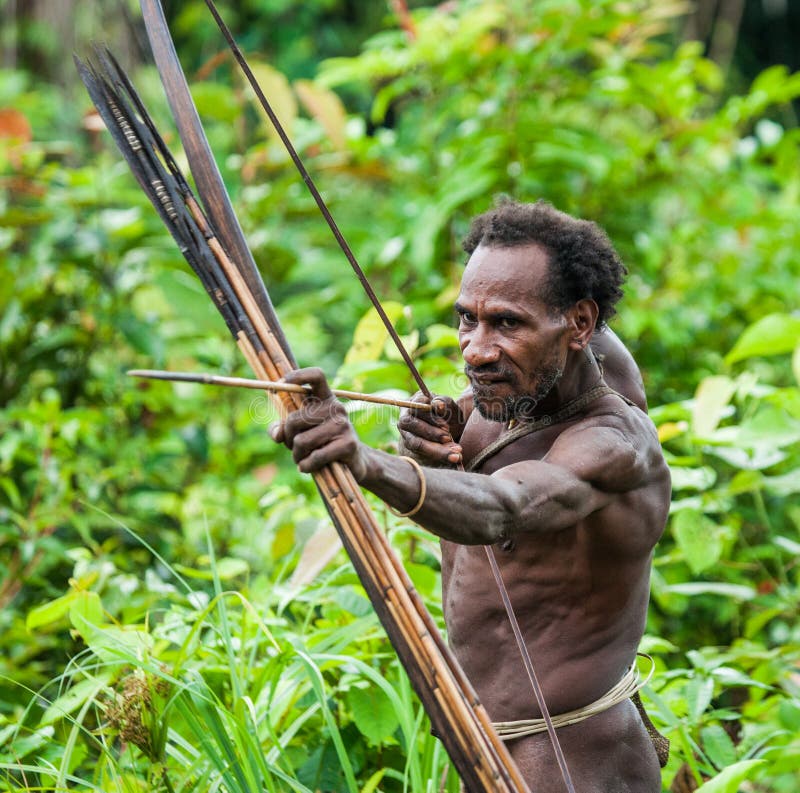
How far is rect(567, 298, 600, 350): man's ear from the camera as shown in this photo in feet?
5.53

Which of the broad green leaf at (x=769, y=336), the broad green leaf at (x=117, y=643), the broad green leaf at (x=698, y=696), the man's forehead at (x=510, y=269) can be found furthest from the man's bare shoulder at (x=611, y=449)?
the broad green leaf at (x=769, y=336)

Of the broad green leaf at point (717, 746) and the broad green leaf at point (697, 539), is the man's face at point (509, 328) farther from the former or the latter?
the broad green leaf at point (697, 539)

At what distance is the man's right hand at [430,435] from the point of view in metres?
1.78

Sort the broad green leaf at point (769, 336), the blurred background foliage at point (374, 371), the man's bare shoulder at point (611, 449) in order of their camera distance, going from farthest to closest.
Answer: the broad green leaf at point (769, 336)
the blurred background foliage at point (374, 371)
the man's bare shoulder at point (611, 449)

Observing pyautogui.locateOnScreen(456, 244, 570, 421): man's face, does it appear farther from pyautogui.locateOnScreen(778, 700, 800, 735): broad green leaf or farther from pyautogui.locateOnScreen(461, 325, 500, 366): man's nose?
pyautogui.locateOnScreen(778, 700, 800, 735): broad green leaf

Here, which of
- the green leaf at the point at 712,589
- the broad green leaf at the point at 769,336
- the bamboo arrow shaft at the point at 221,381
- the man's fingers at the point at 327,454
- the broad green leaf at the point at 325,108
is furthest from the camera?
the broad green leaf at the point at 325,108

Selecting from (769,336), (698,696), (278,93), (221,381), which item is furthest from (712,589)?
(278,93)

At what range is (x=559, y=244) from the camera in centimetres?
165

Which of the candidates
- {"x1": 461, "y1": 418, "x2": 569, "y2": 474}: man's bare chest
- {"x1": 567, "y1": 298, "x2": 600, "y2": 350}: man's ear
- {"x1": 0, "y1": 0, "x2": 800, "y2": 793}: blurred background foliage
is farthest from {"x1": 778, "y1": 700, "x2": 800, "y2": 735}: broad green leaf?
{"x1": 567, "y1": 298, "x2": 600, "y2": 350}: man's ear

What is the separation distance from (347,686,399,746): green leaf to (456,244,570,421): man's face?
33.8 inches

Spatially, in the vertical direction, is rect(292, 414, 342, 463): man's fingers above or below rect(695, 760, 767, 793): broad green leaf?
above

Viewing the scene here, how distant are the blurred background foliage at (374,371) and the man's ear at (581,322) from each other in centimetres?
84

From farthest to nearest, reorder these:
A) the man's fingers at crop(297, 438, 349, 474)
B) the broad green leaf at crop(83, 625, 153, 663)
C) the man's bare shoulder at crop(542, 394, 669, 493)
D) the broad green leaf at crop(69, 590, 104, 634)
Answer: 1. the broad green leaf at crop(69, 590, 104, 634)
2. the broad green leaf at crop(83, 625, 153, 663)
3. the man's bare shoulder at crop(542, 394, 669, 493)
4. the man's fingers at crop(297, 438, 349, 474)

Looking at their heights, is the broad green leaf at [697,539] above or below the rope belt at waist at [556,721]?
below
